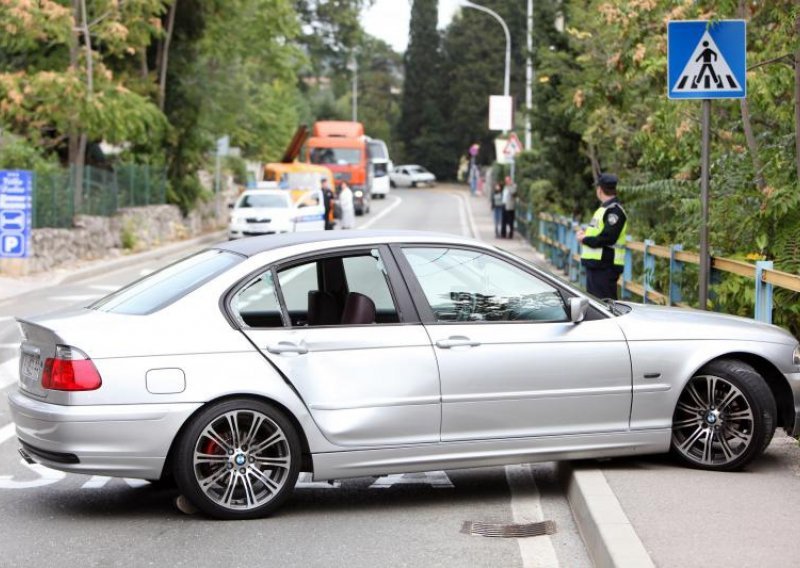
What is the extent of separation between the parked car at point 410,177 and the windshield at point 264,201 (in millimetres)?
59409

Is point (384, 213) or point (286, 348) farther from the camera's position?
point (384, 213)

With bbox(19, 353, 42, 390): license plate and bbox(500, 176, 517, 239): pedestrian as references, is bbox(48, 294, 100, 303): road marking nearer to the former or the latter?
bbox(19, 353, 42, 390): license plate

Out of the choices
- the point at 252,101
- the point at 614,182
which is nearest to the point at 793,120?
the point at 614,182

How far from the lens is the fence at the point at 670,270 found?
366 inches

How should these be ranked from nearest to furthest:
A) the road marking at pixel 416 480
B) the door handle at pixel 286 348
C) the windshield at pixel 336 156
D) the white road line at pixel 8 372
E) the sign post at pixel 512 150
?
the door handle at pixel 286 348, the road marking at pixel 416 480, the white road line at pixel 8 372, the sign post at pixel 512 150, the windshield at pixel 336 156

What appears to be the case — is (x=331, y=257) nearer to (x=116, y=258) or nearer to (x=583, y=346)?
(x=583, y=346)

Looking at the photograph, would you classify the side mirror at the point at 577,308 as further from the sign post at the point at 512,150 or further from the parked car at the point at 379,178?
the parked car at the point at 379,178

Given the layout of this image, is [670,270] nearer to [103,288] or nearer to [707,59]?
[707,59]

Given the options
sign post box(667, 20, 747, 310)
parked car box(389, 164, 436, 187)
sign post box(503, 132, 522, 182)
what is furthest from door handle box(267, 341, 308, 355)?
parked car box(389, 164, 436, 187)

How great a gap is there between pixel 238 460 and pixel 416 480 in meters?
1.60

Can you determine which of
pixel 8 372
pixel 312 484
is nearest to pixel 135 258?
pixel 8 372

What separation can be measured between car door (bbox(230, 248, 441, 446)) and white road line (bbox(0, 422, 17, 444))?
2.94 m

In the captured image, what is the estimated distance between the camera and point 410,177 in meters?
97.8

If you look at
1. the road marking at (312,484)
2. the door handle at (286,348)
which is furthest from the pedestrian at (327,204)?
the door handle at (286,348)
